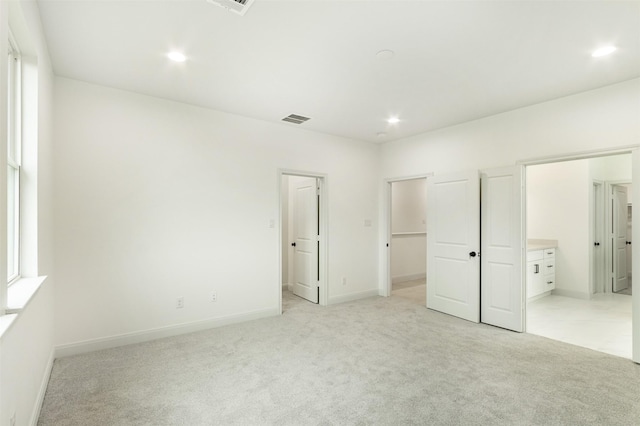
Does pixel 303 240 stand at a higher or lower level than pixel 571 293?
higher

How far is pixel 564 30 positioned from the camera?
7.42 ft

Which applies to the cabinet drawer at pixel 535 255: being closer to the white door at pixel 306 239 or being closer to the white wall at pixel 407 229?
the white wall at pixel 407 229

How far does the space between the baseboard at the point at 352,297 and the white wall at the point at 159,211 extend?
1.06m

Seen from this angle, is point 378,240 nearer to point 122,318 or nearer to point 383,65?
point 383,65

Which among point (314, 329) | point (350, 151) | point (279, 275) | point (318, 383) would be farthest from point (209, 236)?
point (350, 151)

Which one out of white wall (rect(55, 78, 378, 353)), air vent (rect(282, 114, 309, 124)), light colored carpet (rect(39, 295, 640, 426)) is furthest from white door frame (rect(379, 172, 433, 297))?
air vent (rect(282, 114, 309, 124))

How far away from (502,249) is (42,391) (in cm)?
478

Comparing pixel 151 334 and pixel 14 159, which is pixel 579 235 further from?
pixel 14 159

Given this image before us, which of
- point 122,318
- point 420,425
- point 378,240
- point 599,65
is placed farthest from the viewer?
point 378,240

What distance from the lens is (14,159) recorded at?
2088 millimetres

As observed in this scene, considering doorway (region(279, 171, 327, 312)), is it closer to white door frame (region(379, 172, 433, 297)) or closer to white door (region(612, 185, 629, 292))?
white door frame (region(379, 172, 433, 297))

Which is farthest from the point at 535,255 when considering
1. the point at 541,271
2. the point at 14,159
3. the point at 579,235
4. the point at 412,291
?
the point at 14,159

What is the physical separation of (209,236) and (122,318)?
1244 millimetres

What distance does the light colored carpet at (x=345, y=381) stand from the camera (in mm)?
2145
